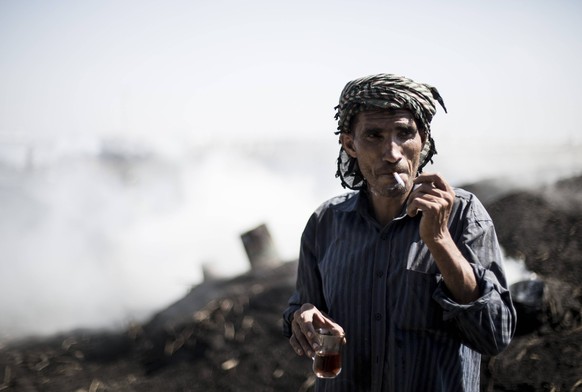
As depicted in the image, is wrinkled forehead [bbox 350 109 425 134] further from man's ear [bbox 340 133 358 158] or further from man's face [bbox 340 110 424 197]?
man's ear [bbox 340 133 358 158]

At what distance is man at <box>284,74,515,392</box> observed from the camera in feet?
6.57

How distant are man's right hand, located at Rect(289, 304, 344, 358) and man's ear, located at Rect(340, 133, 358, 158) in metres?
0.69

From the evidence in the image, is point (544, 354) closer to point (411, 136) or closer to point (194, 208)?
point (411, 136)

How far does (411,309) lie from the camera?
2137mm

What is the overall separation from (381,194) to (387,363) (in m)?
0.66

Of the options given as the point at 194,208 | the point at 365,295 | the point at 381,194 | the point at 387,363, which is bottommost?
the point at 194,208

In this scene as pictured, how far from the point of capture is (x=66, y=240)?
12961 millimetres

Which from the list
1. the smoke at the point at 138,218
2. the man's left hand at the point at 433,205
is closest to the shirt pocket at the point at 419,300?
the man's left hand at the point at 433,205

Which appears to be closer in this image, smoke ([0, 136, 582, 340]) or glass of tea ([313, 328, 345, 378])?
glass of tea ([313, 328, 345, 378])

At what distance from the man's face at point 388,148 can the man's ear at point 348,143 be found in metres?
0.11

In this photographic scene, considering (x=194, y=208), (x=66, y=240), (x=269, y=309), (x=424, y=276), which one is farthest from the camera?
(x=194, y=208)

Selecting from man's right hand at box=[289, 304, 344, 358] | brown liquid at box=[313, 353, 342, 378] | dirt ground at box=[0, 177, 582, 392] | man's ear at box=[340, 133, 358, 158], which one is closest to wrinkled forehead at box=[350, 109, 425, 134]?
man's ear at box=[340, 133, 358, 158]

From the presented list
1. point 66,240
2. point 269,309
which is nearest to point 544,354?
point 269,309

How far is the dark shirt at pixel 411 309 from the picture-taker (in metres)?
2.02
